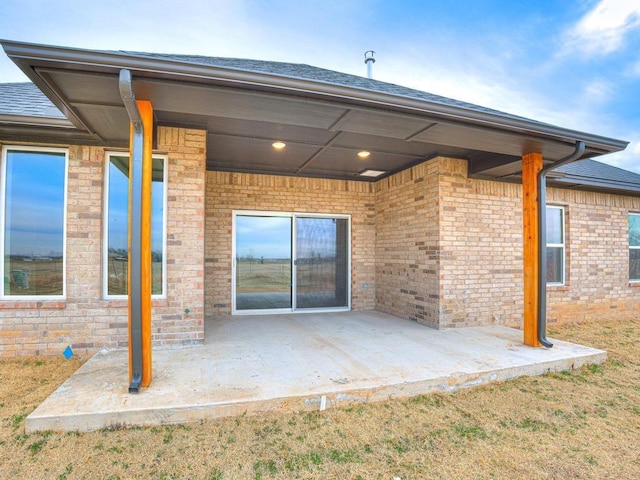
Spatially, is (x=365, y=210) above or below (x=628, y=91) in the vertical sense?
below

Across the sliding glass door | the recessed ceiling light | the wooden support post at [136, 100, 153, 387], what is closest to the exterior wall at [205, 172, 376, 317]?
the sliding glass door

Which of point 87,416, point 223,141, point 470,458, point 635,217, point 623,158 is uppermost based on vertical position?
point 623,158

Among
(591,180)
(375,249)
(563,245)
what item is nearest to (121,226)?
(375,249)

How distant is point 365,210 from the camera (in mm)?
7141

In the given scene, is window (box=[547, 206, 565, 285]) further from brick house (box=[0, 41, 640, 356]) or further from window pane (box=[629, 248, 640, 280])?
window pane (box=[629, 248, 640, 280])

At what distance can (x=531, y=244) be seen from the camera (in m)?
4.38

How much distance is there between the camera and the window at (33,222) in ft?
13.6

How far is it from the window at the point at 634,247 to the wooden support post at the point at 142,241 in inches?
379

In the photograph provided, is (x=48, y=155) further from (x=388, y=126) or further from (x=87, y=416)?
(x=388, y=126)

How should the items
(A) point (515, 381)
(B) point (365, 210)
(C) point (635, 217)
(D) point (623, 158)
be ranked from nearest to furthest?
(A) point (515, 381) → (B) point (365, 210) → (C) point (635, 217) → (D) point (623, 158)

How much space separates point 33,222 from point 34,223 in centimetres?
2

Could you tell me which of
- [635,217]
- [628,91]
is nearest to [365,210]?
[635,217]

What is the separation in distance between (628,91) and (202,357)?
21043 millimetres

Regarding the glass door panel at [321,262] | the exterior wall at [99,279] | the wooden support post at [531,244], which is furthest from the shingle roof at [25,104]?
the wooden support post at [531,244]
